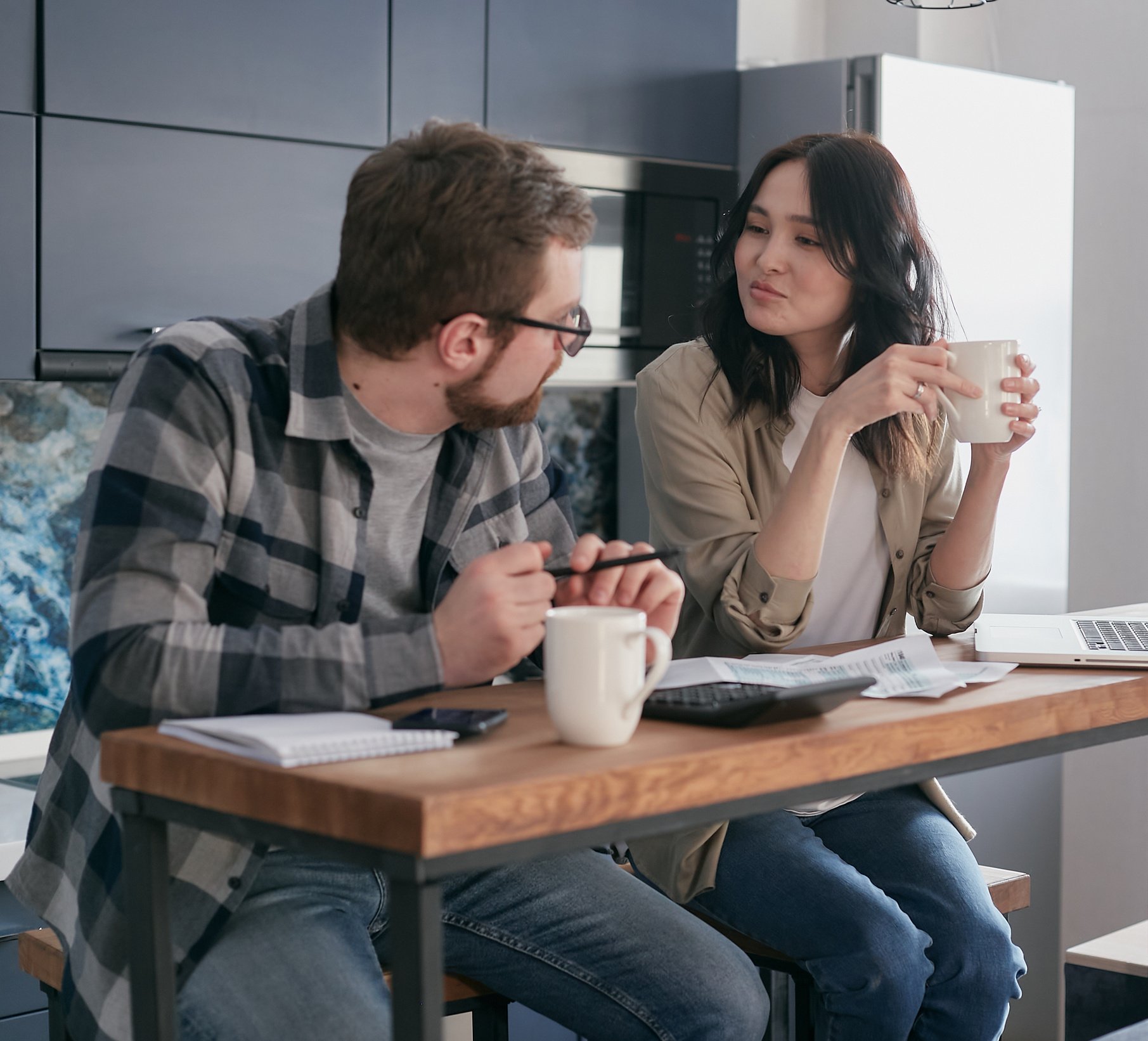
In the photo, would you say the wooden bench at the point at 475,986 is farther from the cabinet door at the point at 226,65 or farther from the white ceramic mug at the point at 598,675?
the cabinet door at the point at 226,65

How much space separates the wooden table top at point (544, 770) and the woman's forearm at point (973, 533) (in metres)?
0.50

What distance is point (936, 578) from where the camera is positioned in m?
1.84

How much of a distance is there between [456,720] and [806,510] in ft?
2.22

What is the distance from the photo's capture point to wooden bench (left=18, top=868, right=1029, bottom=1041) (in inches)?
60.2

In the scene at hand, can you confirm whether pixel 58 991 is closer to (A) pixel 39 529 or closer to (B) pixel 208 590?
(B) pixel 208 590

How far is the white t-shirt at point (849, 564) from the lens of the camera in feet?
6.11

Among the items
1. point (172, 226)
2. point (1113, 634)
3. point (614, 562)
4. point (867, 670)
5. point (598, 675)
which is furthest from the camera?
point (172, 226)

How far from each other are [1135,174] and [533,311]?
2256 millimetres

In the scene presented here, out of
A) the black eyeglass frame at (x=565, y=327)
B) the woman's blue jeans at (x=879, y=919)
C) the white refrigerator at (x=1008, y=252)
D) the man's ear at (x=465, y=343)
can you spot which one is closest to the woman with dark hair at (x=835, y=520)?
the woman's blue jeans at (x=879, y=919)

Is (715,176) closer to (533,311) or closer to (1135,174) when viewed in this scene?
(1135,174)

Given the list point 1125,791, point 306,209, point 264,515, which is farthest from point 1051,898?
point 264,515

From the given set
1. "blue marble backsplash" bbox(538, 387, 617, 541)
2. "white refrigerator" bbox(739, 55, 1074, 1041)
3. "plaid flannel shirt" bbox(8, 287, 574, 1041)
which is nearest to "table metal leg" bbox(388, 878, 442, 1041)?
"plaid flannel shirt" bbox(8, 287, 574, 1041)

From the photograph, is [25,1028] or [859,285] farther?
[25,1028]

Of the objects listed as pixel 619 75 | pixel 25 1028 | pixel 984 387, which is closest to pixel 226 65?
pixel 619 75
